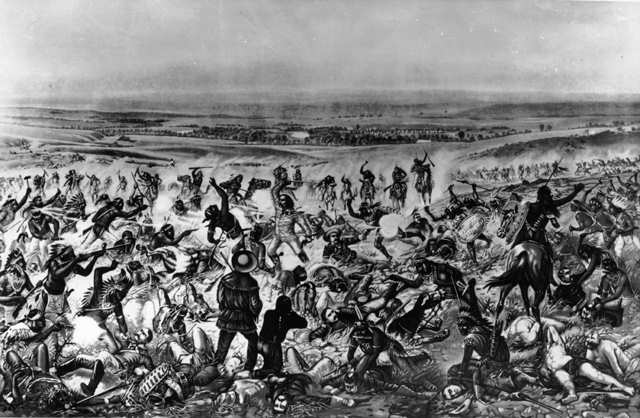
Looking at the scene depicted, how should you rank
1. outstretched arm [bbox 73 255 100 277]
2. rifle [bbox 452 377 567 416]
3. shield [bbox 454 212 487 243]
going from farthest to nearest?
shield [bbox 454 212 487 243] < outstretched arm [bbox 73 255 100 277] < rifle [bbox 452 377 567 416]

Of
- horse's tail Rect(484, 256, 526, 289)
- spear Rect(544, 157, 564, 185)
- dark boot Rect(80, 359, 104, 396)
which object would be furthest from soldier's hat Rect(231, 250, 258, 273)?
spear Rect(544, 157, 564, 185)

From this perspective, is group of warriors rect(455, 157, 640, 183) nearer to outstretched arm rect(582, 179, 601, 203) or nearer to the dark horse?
outstretched arm rect(582, 179, 601, 203)

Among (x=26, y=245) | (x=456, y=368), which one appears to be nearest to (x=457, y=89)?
(x=456, y=368)

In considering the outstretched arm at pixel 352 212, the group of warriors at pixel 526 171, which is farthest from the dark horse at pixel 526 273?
the outstretched arm at pixel 352 212

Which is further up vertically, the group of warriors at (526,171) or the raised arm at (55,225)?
the group of warriors at (526,171)

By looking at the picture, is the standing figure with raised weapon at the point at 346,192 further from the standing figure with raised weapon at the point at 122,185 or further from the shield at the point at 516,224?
the standing figure with raised weapon at the point at 122,185

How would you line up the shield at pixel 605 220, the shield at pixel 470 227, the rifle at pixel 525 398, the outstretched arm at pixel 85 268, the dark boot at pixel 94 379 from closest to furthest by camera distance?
the dark boot at pixel 94 379, the rifle at pixel 525 398, the outstretched arm at pixel 85 268, the shield at pixel 470 227, the shield at pixel 605 220

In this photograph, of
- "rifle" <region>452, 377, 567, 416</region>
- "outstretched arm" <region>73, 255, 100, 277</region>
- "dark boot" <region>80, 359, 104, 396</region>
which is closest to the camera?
"dark boot" <region>80, 359, 104, 396</region>
